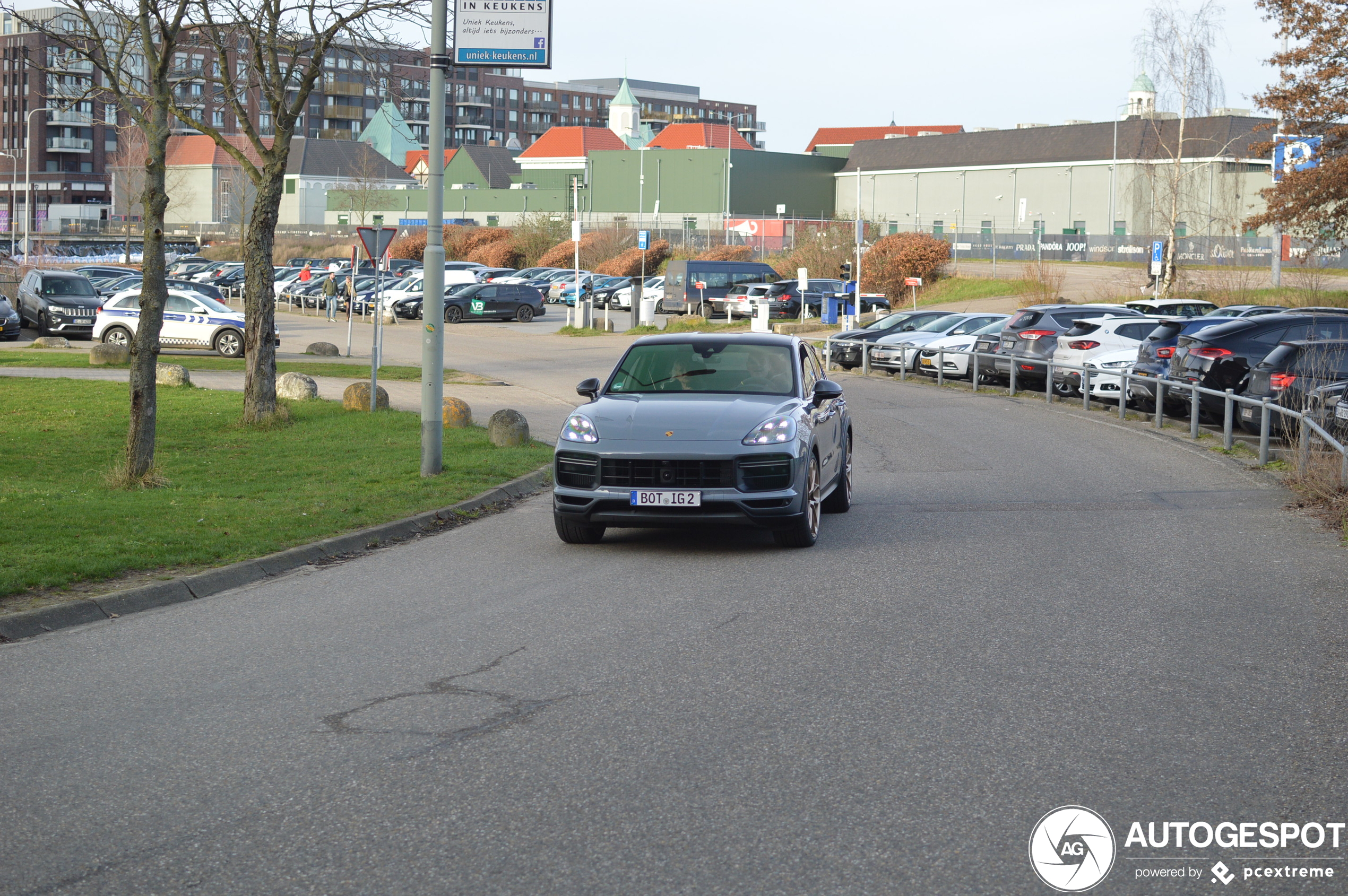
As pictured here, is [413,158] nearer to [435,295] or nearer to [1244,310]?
[1244,310]

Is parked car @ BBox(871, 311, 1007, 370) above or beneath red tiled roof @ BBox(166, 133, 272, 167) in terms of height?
beneath

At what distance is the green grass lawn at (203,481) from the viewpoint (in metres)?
9.95

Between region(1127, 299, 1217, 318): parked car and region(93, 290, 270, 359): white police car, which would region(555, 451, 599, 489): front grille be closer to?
region(1127, 299, 1217, 318): parked car

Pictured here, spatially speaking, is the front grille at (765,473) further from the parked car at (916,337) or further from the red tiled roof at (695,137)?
the red tiled roof at (695,137)

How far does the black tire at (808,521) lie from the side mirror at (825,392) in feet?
2.27

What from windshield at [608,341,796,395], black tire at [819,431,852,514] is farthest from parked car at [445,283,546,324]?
windshield at [608,341,796,395]

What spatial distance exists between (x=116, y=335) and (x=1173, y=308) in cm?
2413

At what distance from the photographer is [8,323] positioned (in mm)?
36906

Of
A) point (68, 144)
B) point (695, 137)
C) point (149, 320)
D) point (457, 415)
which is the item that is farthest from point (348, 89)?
point (149, 320)

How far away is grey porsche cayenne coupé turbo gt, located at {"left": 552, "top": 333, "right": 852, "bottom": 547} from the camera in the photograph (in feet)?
33.3

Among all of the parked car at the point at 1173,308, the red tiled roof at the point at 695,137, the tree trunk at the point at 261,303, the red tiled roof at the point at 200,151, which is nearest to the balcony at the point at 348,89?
the red tiled roof at the point at 200,151

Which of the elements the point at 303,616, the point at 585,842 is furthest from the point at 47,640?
the point at 585,842

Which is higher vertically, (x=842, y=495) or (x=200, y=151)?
(x=200, y=151)

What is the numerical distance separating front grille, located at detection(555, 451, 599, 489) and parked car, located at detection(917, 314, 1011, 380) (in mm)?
19609
